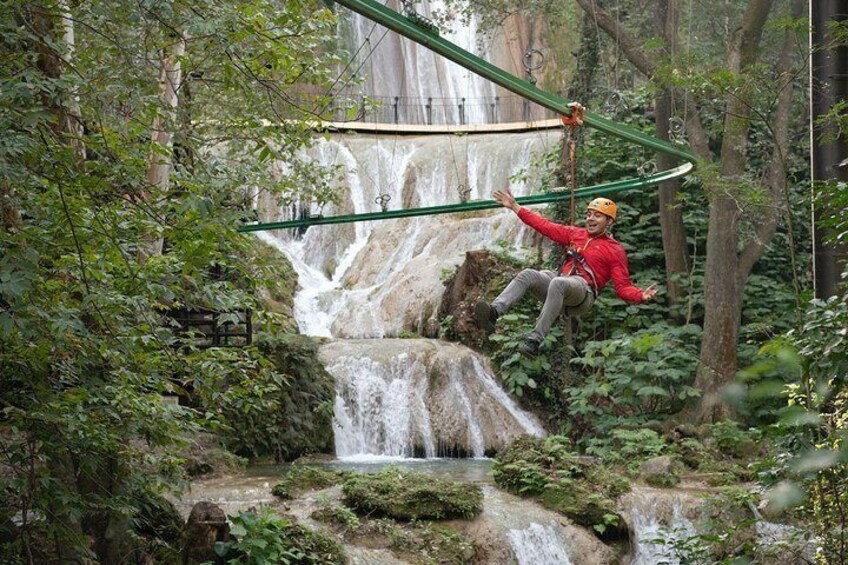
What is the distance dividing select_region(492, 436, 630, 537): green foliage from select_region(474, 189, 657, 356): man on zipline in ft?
12.6

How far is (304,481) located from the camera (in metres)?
10.6

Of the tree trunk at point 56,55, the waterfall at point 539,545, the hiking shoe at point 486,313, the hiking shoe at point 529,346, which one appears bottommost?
the waterfall at point 539,545

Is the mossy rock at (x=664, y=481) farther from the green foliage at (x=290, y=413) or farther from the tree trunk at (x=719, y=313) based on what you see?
the green foliage at (x=290, y=413)

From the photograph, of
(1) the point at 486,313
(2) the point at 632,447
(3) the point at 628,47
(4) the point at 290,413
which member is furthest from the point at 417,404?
(1) the point at 486,313

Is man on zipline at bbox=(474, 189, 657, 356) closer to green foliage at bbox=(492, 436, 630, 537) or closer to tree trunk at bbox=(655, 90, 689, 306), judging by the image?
green foliage at bbox=(492, 436, 630, 537)

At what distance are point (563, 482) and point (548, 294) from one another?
440 cm

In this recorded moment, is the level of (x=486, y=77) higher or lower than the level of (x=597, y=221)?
higher

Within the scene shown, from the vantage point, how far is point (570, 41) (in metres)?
25.2

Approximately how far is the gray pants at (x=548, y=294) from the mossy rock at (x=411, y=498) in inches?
137

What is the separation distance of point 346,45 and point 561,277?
18645mm

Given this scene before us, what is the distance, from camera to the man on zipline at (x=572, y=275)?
6793 millimetres

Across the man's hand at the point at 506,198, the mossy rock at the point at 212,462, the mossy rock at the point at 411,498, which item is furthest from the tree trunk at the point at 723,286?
the man's hand at the point at 506,198

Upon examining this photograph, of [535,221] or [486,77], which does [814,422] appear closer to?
[535,221]


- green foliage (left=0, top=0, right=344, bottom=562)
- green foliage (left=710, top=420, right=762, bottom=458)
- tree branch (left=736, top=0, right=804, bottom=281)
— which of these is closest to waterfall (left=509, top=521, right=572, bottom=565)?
green foliage (left=710, top=420, right=762, bottom=458)
